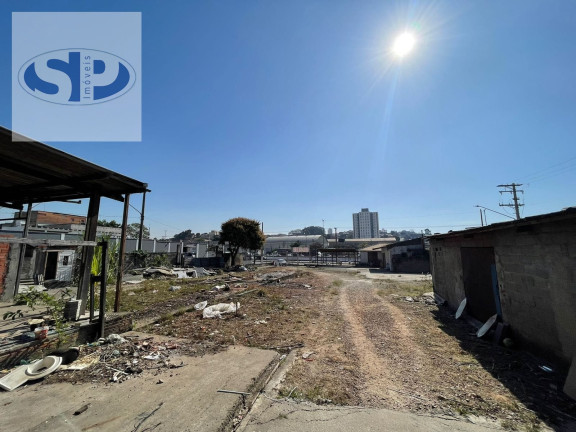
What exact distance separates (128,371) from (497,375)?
255 inches

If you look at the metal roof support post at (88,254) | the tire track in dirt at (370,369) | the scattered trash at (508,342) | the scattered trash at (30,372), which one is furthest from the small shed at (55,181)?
the scattered trash at (508,342)

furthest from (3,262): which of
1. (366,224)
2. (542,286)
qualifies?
(366,224)

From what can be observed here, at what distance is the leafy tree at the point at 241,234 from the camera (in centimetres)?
3144

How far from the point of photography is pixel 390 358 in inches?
210

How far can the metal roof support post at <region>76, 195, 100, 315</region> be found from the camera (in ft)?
18.0

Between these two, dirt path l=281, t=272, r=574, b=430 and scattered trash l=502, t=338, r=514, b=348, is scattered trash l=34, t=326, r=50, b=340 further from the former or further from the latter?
scattered trash l=502, t=338, r=514, b=348

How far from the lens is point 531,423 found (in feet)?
10.8

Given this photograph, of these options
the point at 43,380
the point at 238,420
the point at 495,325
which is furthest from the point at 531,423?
the point at 43,380

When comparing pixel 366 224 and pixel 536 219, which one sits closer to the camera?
pixel 536 219

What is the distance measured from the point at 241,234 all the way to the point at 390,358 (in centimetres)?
2715

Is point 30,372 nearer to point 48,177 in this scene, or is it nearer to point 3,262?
point 48,177

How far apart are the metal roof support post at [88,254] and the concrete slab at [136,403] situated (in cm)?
202

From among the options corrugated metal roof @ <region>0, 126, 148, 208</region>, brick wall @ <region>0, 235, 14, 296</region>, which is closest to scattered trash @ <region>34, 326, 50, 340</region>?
corrugated metal roof @ <region>0, 126, 148, 208</region>

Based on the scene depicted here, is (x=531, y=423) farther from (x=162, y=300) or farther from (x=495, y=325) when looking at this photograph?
(x=162, y=300)
